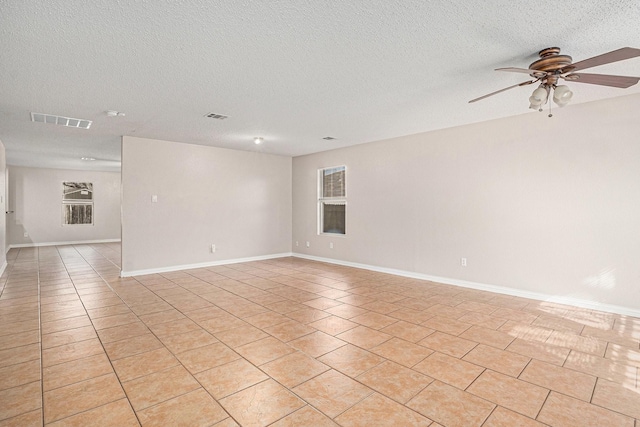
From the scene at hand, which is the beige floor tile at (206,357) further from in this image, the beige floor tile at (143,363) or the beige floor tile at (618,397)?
the beige floor tile at (618,397)

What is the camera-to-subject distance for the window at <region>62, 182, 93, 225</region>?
9.65 m

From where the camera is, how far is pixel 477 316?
342cm

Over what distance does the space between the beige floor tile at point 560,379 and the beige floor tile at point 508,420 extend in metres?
0.46

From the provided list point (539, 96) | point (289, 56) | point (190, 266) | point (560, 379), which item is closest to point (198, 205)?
point (190, 266)

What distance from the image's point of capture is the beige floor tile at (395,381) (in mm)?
2004

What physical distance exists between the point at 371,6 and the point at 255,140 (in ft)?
13.1

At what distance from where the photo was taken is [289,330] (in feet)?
9.96

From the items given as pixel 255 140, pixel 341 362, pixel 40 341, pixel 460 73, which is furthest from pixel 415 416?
pixel 255 140

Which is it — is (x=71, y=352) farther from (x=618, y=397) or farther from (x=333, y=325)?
(x=618, y=397)

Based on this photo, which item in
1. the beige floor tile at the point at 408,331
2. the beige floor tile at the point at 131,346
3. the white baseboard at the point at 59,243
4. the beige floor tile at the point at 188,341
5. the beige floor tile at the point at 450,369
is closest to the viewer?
the beige floor tile at the point at 450,369

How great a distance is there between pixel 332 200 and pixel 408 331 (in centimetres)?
409

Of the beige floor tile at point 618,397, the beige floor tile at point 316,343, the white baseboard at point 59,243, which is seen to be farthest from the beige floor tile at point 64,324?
the white baseboard at point 59,243

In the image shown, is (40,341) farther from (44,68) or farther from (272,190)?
(272,190)

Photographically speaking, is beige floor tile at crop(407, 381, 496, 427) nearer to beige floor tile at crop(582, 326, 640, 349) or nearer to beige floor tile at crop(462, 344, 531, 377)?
beige floor tile at crop(462, 344, 531, 377)
